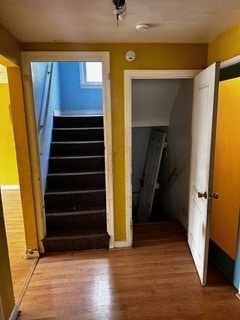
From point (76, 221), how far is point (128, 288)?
1027 mm

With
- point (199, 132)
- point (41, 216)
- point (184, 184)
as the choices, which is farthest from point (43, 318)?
point (184, 184)

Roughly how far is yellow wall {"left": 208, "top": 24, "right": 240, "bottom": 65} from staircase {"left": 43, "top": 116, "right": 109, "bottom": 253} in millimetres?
1839

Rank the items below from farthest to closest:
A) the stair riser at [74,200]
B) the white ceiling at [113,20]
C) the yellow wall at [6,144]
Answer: the yellow wall at [6,144] → the stair riser at [74,200] → the white ceiling at [113,20]

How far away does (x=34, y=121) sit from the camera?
7.80 ft

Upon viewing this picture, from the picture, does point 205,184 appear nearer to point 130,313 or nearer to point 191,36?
point 130,313

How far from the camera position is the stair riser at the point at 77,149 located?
3.52m

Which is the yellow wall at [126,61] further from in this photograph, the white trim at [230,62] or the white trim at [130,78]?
Result: the white trim at [230,62]

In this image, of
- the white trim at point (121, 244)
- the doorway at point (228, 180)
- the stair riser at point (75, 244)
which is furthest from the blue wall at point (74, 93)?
the doorway at point (228, 180)

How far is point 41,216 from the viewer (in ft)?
8.49

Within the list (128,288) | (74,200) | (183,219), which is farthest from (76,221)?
(183,219)

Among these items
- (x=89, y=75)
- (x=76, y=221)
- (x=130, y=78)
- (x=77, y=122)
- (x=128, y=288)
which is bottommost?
(x=128, y=288)

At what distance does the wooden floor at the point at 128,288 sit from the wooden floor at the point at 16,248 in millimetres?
90

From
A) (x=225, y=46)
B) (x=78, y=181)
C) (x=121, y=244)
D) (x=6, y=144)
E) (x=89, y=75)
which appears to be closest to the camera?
(x=225, y=46)

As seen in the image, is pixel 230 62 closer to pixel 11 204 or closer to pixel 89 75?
pixel 89 75
